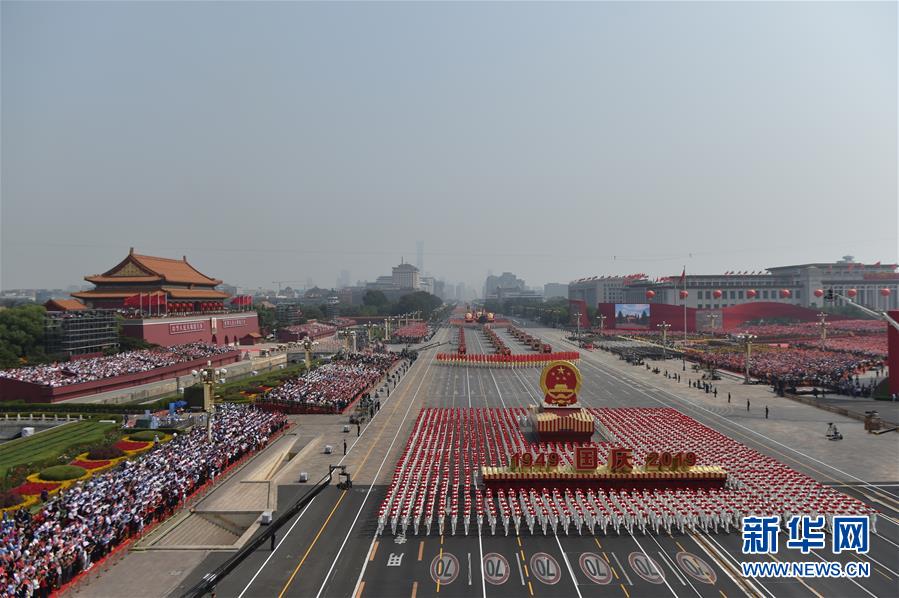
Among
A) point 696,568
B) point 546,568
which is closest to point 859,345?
point 696,568

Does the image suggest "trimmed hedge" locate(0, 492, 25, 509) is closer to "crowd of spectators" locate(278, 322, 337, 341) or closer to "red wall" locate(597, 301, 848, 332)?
"crowd of spectators" locate(278, 322, 337, 341)

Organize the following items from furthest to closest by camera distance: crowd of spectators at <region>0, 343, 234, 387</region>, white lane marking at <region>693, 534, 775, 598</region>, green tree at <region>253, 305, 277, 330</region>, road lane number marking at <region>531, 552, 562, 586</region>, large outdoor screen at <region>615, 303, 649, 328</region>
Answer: large outdoor screen at <region>615, 303, 649, 328</region>, green tree at <region>253, 305, 277, 330</region>, crowd of spectators at <region>0, 343, 234, 387</region>, road lane number marking at <region>531, 552, 562, 586</region>, white lane marking at <region>693, 534, 775, 598</region>

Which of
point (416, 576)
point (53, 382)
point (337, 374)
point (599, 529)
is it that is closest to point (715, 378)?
point (337, 374)

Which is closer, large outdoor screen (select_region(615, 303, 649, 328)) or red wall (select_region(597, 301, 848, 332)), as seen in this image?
red wall (select_region(597, 301, 848, 332))

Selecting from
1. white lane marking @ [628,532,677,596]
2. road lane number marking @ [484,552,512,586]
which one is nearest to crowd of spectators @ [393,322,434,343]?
white lane marking @ [628,532,677,596]

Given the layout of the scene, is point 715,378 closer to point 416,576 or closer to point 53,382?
point 416,576

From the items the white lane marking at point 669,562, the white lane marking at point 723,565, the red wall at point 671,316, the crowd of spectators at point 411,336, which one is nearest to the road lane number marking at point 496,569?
the white lane marking at point 669,562

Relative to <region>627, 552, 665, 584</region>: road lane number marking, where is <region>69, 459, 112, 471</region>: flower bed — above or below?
above
